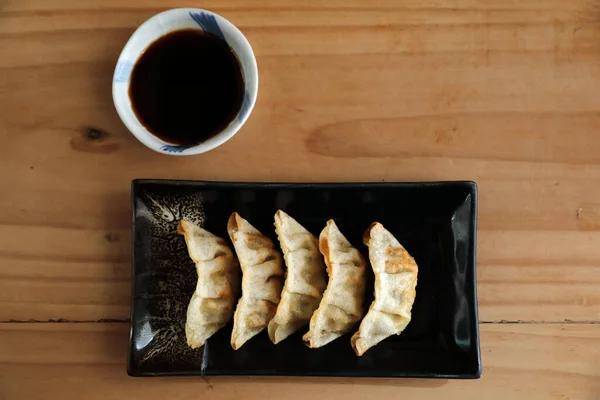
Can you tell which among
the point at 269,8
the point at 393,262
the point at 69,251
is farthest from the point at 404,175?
the point at 69,251

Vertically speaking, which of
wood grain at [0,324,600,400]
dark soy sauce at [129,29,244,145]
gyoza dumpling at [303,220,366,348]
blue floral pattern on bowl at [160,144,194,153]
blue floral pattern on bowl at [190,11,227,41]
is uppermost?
blue floral pattern on bowl at [190,11,227,41]

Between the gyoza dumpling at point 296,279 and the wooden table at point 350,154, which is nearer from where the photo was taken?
the gyoza dumpling at point 296,279

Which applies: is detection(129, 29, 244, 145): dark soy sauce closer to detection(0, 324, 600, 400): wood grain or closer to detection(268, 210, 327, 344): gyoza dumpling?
detection(268, 210, 327, 344): gyoza dumpling

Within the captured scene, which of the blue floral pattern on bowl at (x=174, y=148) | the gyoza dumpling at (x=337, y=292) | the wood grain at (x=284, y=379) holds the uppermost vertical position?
the blue floral pattern on bowl at (x=174, y=148)

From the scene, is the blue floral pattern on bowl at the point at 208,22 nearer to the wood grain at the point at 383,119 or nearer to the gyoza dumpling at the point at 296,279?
the wood grain at the point at 383,119

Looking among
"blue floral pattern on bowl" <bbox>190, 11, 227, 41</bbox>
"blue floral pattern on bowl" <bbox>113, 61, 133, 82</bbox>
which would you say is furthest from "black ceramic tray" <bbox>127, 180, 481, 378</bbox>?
"blue floral pattern on bowl" <bbox>190, 11, 227, 41</bbox>

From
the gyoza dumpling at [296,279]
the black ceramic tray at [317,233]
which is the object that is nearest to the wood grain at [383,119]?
the black ceramic tray at [317,233]
